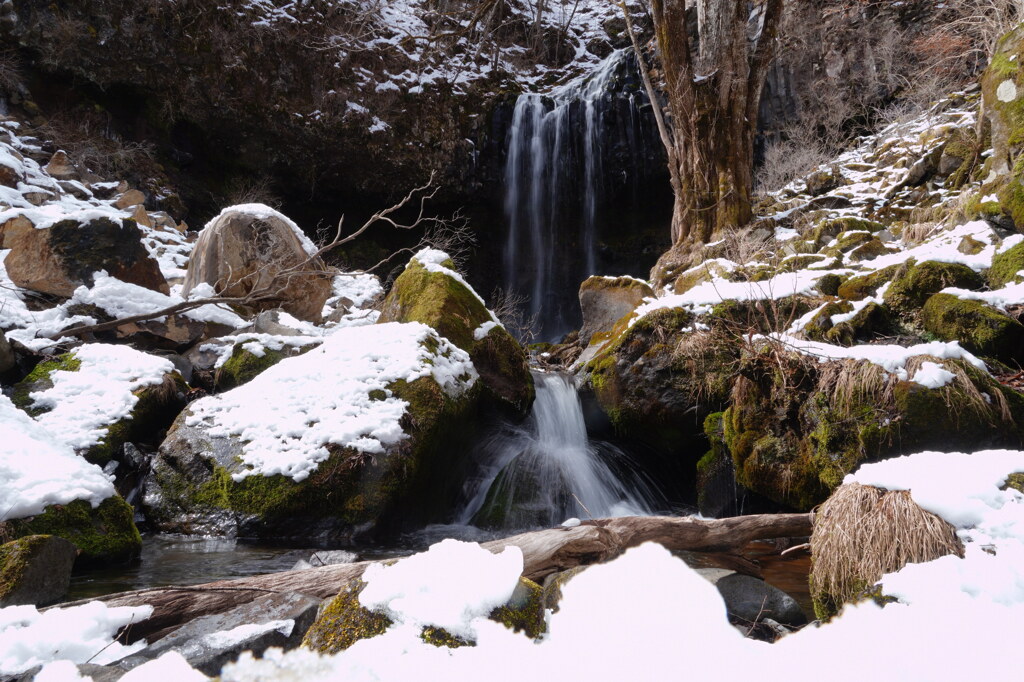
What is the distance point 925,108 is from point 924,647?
50.1 ft

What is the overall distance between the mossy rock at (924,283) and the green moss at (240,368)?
5.95 m

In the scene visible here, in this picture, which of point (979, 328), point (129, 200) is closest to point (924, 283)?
point (979, 328)

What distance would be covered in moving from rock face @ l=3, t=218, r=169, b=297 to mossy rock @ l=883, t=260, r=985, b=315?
27.2ft

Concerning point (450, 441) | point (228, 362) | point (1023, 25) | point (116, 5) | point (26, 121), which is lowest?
point (450, 441)

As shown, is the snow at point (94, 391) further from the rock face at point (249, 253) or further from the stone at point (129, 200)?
the stone at point (129, 200)

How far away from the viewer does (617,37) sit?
711 inches

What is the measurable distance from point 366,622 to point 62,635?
1.10 meters

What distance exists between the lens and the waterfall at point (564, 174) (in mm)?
15703

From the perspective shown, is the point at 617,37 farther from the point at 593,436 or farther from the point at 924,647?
the point at 924,647

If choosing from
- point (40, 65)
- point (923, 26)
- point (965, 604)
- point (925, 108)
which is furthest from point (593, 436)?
point (923, 26)

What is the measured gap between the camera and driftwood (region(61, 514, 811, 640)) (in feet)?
6.93

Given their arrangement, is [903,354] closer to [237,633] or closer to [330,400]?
[237,633]

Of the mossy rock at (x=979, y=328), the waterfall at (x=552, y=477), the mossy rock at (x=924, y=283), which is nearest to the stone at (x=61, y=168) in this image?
the waterfall at (x=552, y=477)

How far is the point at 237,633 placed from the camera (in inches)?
71.2
